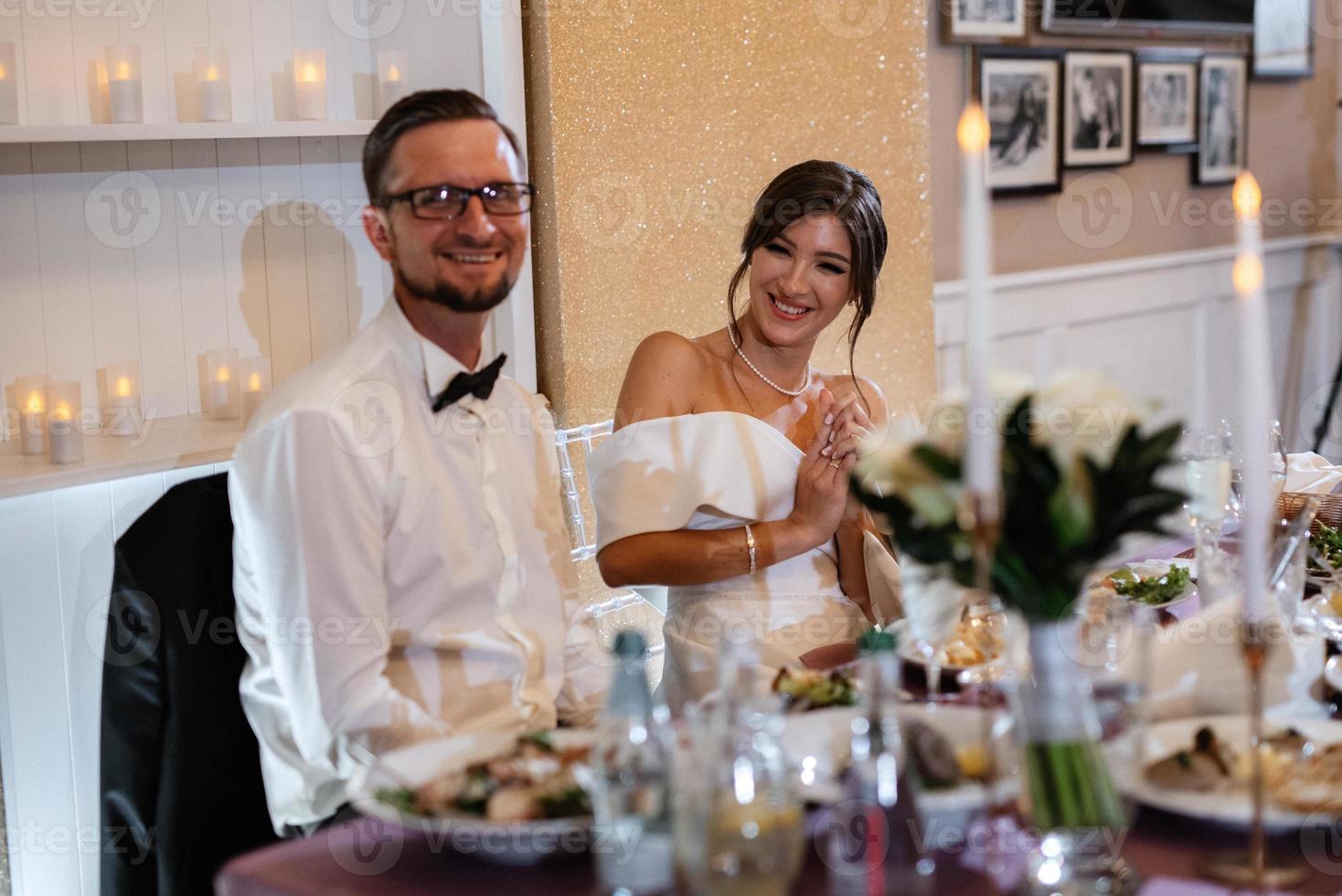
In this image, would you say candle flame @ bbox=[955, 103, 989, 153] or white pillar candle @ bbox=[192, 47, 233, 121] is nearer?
candle flame @ bbox=[955, 103, 989, 153]

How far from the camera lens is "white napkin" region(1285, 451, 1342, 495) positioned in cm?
239

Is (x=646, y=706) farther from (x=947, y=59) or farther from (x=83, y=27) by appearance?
(x=947, y=59)

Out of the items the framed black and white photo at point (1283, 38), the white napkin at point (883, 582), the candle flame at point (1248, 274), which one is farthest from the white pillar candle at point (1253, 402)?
the framed black and white photo at point (1283, 38)

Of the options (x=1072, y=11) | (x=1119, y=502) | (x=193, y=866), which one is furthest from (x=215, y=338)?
(x=1072, y=11)

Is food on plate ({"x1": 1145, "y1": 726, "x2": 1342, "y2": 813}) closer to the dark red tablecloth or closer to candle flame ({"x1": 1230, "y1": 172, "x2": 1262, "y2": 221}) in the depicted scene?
the dark red tablecloth

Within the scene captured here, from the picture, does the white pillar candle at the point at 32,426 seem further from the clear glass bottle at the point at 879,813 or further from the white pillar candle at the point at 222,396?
the clear glass bottle at the point at 879,813

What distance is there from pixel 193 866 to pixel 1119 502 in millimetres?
1247

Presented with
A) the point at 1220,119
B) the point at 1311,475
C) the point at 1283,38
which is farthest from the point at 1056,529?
→ the point at 1283,38

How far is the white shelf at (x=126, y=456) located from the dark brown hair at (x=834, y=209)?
3.07ft

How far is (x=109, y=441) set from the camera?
2439 millimetres

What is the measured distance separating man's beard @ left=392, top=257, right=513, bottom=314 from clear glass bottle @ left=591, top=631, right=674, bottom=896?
86 cm

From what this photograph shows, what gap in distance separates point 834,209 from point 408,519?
0.91 m

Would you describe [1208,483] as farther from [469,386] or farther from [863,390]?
[469,386]

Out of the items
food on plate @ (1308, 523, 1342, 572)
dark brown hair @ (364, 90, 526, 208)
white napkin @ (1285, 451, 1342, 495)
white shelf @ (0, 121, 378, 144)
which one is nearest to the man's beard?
dark brown hair @ (364, 90, 526, 208)
